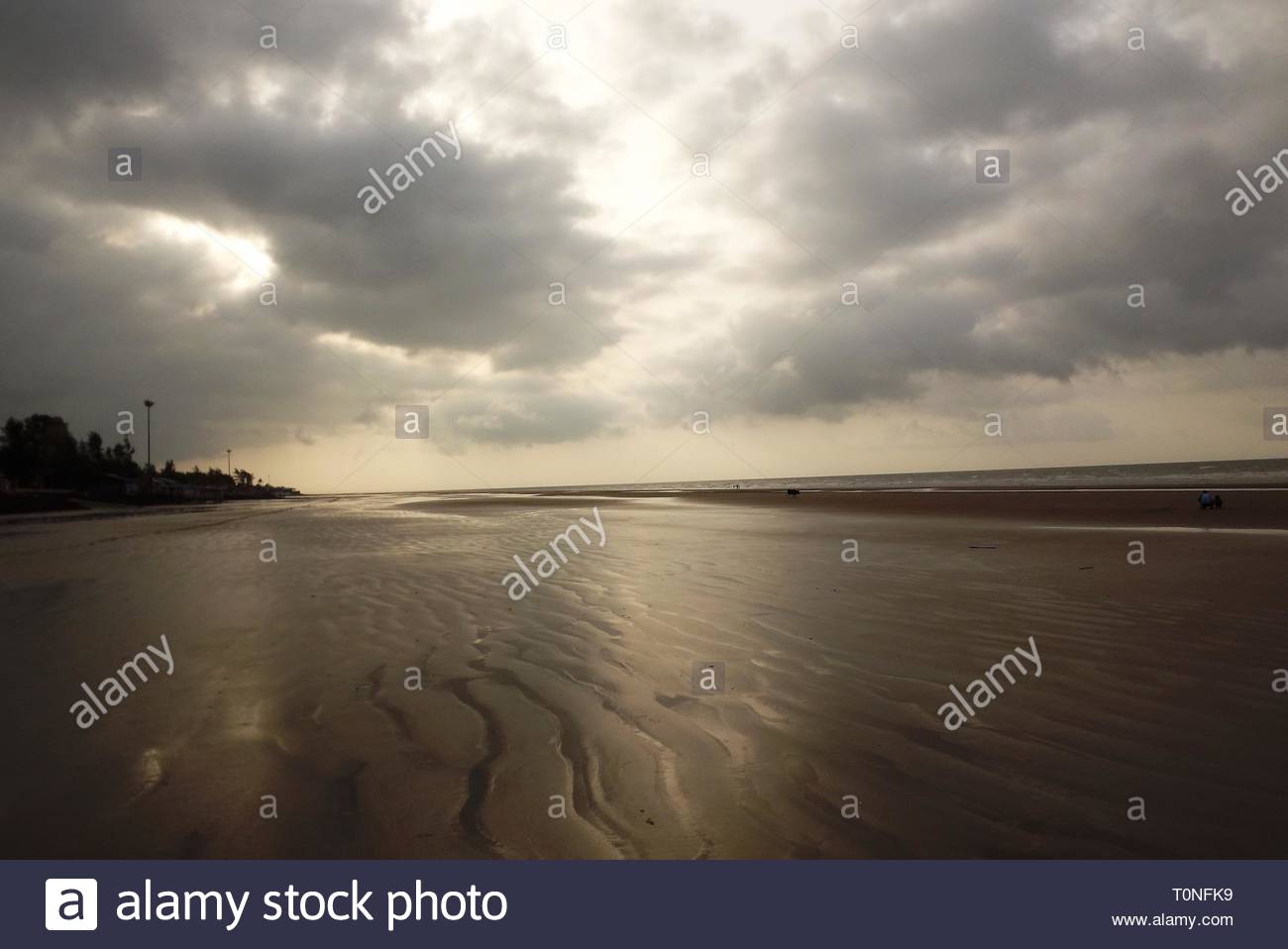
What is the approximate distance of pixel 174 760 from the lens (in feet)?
12.8

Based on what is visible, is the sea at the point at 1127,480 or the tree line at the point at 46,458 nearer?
the sea at the point at 1127,480

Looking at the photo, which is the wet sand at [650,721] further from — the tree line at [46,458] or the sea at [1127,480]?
the tree line at [46,458]

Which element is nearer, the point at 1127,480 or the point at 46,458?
the point at 1127,480

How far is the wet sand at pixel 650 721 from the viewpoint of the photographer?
3104 mm

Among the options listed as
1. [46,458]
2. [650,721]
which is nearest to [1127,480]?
[650,721]

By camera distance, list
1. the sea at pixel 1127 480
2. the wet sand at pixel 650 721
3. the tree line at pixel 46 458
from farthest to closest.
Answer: the tree line at pixel 46 458 < the sea at pixel 1127 480 < the wet sand at pixel 650 721

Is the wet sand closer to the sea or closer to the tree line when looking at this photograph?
the sea

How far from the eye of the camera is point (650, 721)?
4.56 meters

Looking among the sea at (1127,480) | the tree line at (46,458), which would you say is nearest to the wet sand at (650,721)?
the sea at (1127,480)

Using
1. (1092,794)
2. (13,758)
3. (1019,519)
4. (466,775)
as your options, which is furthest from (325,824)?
(1019,519)

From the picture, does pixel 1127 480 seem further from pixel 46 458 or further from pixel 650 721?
pixel 46 458

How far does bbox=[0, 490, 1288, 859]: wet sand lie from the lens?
310cm

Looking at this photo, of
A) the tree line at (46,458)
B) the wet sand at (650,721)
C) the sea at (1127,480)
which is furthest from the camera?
the tree line at (46,458)
